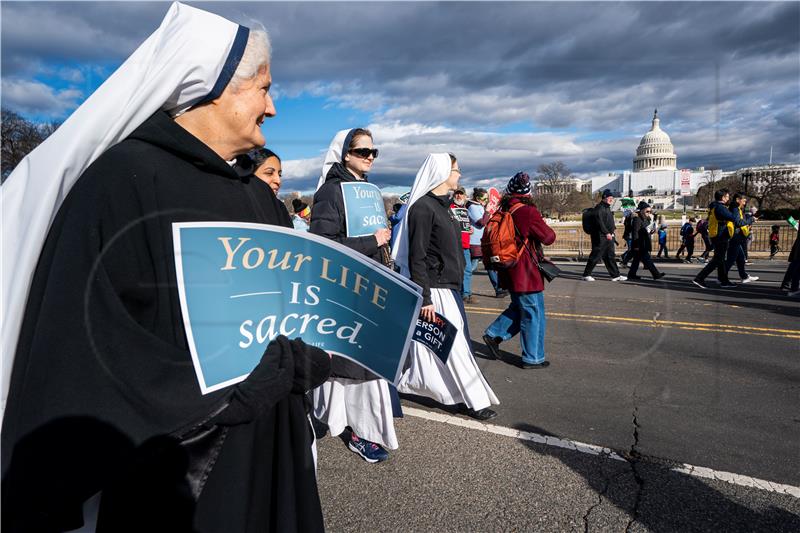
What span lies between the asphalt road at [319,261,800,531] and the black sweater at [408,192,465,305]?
1076 mm

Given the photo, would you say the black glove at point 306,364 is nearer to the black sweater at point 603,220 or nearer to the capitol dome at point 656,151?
the black sweater at point 603,220

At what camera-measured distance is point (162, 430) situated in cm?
121

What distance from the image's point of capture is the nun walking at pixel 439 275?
13.0ft

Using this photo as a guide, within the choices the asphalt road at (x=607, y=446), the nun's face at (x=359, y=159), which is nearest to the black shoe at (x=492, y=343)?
the asphalt road at (x=607, y=446)

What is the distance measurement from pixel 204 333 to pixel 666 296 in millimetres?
10261

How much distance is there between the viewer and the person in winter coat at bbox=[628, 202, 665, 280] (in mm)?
12383

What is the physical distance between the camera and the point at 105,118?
49.4 inches

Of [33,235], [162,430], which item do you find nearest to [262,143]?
[33,235]

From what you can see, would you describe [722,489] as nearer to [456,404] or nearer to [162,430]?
[456,404]

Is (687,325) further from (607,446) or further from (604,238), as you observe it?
(604,238)

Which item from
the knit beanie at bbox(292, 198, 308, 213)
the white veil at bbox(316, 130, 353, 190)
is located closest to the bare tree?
the knit beanie at bbox(292, 198, 308, 213)

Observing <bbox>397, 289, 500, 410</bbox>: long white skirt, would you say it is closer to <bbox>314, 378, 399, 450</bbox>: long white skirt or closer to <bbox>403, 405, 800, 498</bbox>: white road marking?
<bbox>403, 405, 800, 498</bbox>: white road marking

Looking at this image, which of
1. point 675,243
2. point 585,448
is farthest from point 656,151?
point 585,448

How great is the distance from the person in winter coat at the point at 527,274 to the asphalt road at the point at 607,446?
0.31 meters
